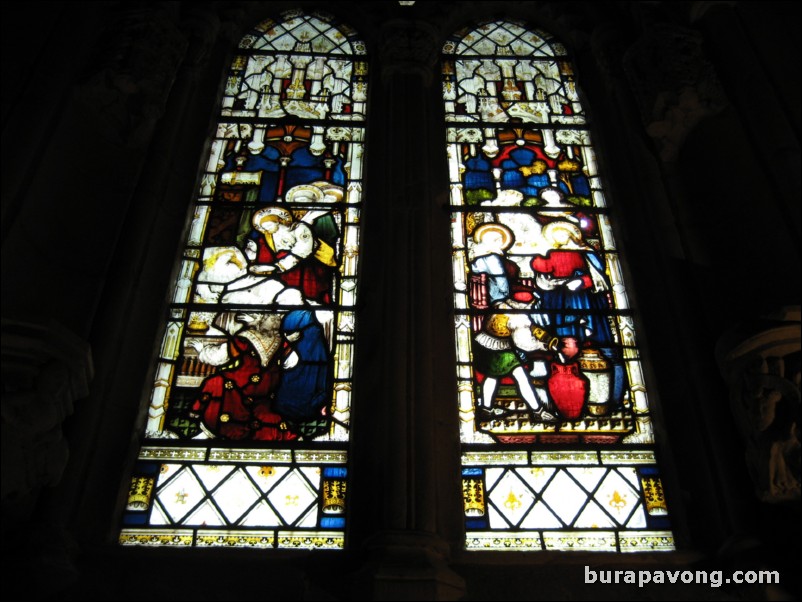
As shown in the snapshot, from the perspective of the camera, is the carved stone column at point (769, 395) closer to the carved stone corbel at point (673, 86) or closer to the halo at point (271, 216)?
the carved stone corbel at point (673, 86)

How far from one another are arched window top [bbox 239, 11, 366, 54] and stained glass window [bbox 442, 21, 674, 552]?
2.77ft

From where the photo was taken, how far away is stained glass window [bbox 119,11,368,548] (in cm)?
412

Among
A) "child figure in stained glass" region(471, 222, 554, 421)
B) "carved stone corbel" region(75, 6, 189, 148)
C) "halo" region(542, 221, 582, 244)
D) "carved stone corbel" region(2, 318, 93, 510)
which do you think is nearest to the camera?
"carved stone corbel" region(2, 318, 93, 510)

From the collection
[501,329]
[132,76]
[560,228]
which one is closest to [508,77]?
[560,228]

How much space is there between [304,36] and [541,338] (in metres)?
3.28

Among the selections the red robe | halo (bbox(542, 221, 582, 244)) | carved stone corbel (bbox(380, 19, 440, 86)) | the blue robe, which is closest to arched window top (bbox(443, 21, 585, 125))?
carved stone corbel (bbox(380, 19, 440, 86))

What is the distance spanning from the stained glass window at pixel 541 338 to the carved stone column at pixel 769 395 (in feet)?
1.86

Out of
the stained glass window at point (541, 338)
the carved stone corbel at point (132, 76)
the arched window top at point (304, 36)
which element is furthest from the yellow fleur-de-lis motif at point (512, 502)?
the arched window top at point (304, 36)

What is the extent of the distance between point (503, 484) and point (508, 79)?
330 centimetres

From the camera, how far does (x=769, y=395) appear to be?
382 centimetres

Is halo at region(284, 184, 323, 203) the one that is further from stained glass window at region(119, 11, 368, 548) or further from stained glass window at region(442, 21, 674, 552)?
stained glass window at region(442, 21, 674, 552)

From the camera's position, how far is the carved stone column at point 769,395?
370cm

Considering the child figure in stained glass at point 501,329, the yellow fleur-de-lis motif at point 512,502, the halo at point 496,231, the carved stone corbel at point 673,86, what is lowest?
the yellow fleur-de-lis motif at point 512,502

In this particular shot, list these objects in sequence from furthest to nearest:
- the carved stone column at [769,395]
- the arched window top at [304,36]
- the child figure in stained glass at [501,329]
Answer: the arched window top at [304,36] < the child figure in stained glass at [501,329] < the carved stone column at [769,395]
